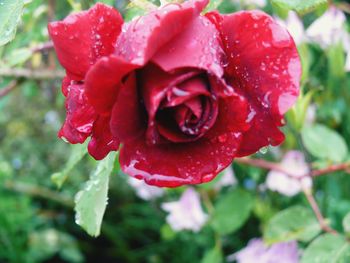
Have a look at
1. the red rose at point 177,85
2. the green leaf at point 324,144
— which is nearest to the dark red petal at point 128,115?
the red rose at point 177,85

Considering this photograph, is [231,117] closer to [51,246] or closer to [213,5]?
[213,5]

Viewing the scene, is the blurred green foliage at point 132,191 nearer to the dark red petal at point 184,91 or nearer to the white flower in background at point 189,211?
the white flower in background at point 189,211

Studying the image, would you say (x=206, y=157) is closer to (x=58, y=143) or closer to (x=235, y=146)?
(x=235, y=146)

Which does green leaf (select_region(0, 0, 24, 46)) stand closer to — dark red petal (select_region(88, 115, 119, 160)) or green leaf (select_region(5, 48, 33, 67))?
dark red petal (select_region(88, 115, 119, 160))

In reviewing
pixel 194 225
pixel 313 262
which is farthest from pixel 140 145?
pixel 194 225

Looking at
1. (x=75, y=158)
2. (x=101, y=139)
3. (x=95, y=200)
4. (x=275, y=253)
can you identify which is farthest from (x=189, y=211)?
(x=101, y=139)

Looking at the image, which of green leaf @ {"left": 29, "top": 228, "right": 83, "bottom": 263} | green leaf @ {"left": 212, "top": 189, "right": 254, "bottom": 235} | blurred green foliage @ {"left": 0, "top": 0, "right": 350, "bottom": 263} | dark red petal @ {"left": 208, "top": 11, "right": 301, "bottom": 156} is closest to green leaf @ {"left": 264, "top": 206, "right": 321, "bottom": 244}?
blurred green foliage @ {"left": 0, "top": 0, "right": 350, "bottom": 263}
